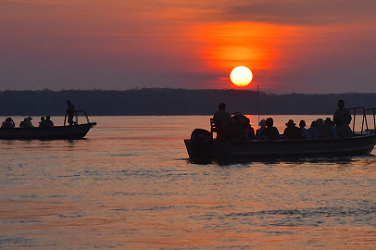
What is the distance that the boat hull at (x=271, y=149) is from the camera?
84.7ft

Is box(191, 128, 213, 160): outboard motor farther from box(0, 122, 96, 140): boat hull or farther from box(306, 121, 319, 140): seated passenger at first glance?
box(0, 122, 96, 140): boat hull

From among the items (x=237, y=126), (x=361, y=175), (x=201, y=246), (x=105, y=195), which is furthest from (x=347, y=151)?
(x=201, y=246)

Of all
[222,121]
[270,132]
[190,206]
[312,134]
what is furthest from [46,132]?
[190,206]

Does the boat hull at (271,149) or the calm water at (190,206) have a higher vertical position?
the boat hull at (271,149)

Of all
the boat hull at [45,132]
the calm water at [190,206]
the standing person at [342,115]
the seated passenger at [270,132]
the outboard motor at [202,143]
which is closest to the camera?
the calm water at [190,206]

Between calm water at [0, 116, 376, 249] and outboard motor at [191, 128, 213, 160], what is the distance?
1013mm

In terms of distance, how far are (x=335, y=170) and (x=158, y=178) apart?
6.25 m

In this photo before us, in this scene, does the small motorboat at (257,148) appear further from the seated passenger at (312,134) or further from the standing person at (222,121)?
the seated passenger at (312,134)

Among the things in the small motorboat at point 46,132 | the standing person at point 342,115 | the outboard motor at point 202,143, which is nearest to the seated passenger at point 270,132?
the outboard motor at point 202,143

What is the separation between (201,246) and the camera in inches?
392

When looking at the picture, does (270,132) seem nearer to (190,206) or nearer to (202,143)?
(202,143)

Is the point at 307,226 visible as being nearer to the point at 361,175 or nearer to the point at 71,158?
the point at 361,175

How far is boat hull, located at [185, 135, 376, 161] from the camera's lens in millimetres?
25812

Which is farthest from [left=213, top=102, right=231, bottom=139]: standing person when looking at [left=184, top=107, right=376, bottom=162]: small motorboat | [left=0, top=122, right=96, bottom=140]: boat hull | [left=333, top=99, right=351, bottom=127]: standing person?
[left=0, top=122, right=96, bottom=140]: boat hull
